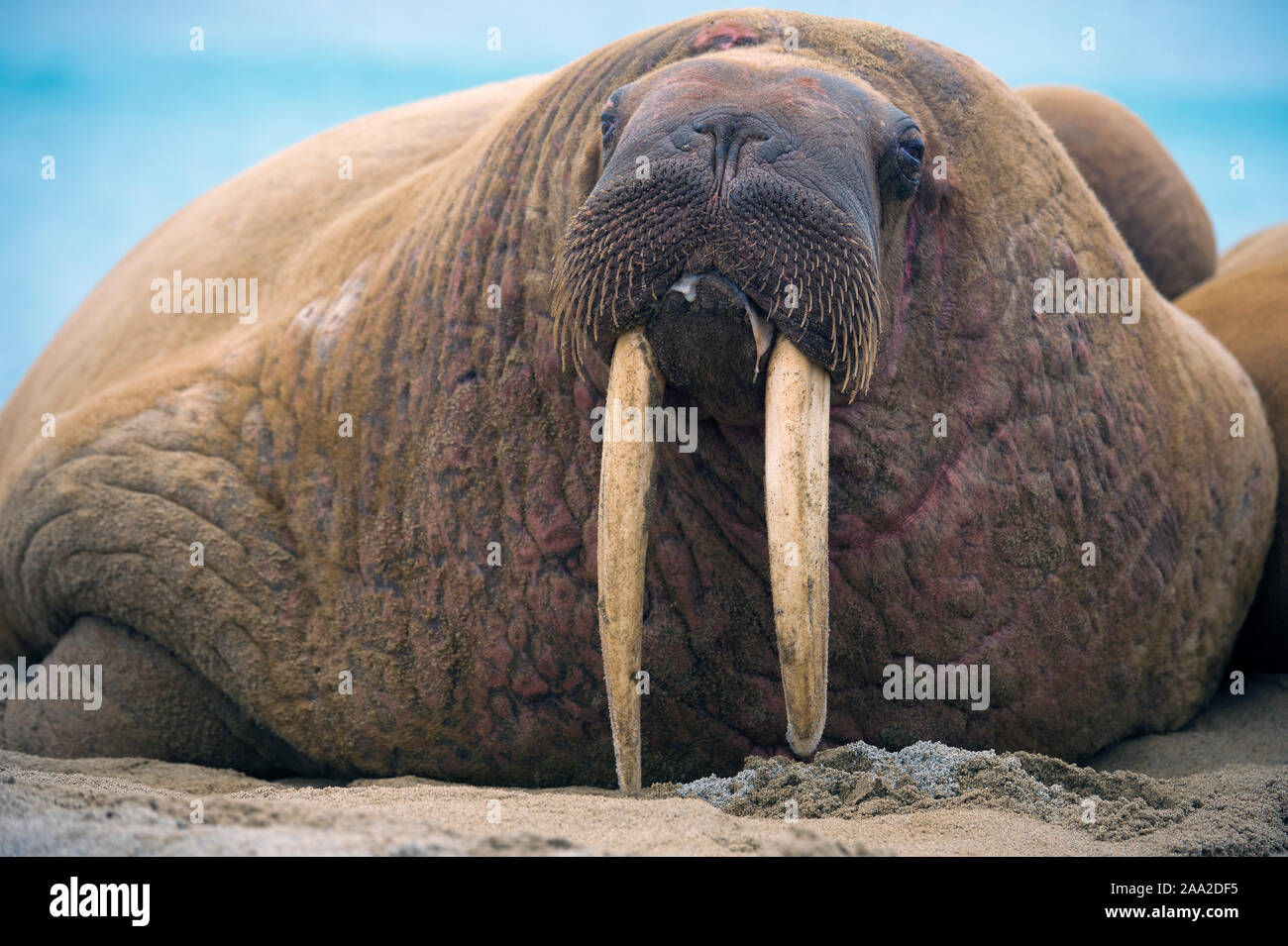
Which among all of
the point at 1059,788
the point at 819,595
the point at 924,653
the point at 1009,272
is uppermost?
the point at 1009,272

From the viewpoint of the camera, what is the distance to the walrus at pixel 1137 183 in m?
7.55

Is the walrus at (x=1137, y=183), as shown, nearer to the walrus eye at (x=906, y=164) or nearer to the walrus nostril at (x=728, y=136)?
the walrus eye at (x=906, y=164)

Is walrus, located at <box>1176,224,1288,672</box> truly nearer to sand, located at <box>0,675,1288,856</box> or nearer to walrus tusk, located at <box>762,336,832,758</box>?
sand, located at <box>0,675,1288,856</box>

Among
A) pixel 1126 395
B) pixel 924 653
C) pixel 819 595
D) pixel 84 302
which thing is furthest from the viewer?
pixel 84 302

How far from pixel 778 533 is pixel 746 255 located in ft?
2.06

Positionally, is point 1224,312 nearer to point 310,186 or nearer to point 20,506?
point 310,186

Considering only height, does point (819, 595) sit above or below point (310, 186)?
below

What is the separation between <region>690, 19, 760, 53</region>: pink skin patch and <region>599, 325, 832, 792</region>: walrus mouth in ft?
3.70

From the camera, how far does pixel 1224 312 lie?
6211 millimetres

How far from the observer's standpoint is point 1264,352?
5.64 m

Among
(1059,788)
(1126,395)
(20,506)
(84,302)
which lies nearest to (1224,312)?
(1126,395)
